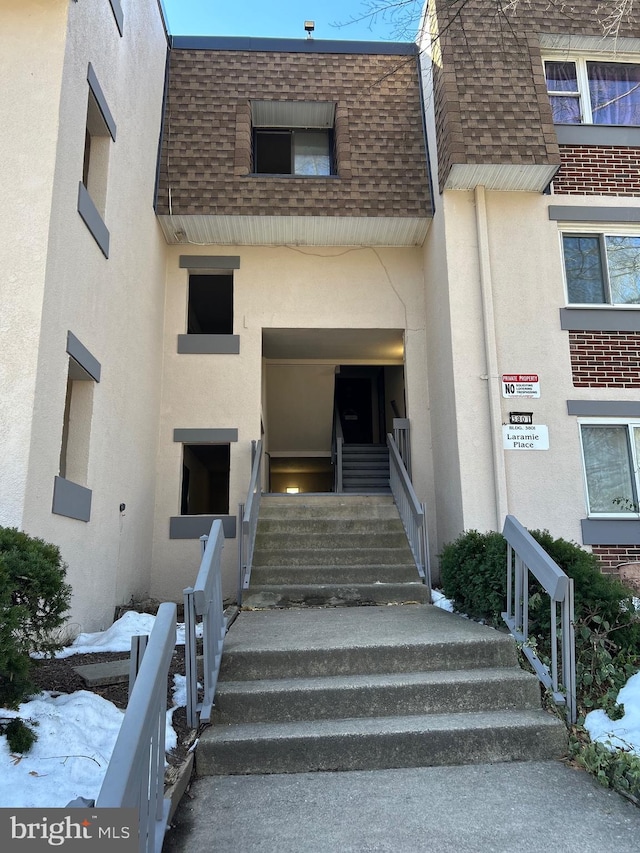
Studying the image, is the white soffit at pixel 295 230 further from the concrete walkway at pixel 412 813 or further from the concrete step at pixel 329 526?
the concrete walkway at pixel 412 813

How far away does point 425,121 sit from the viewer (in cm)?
966

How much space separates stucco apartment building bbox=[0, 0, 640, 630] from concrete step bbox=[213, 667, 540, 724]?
2.33m

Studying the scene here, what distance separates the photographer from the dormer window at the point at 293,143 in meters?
10.3

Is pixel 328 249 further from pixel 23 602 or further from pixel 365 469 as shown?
pixel 23 602

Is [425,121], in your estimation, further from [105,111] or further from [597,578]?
[597,578]

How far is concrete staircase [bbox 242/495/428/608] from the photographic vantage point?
6781 mm

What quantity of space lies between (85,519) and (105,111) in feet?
13.7

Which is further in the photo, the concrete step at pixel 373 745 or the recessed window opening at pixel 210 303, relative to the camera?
the recessed window opening at pixel 210 303

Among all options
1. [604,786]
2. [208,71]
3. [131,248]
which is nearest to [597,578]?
[604,786]

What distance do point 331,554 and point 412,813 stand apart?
4.48m

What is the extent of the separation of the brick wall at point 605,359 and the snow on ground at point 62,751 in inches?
250

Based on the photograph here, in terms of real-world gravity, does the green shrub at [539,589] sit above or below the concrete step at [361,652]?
above

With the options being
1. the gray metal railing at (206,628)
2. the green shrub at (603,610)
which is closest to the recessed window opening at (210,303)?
the gray metal railing at (206,628)

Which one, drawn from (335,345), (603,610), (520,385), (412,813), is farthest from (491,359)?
(412,813)
